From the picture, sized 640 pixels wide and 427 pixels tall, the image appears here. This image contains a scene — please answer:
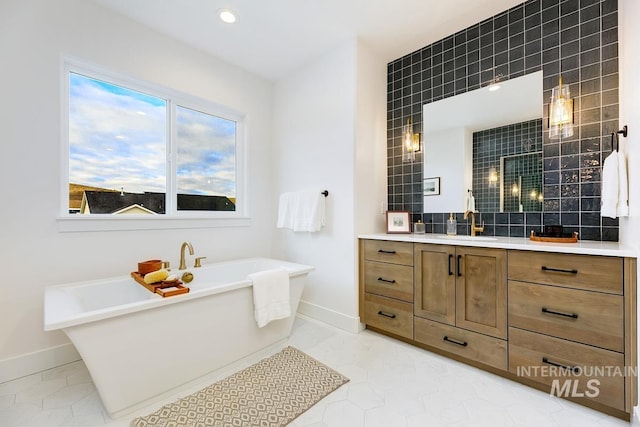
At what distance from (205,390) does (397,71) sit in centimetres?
329

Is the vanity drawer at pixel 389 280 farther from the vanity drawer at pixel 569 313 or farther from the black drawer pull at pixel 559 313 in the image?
the black drawer pull at pixel 559 313

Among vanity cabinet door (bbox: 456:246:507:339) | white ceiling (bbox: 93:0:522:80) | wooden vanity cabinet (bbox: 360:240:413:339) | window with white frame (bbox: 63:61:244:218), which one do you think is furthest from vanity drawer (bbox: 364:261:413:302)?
white ceiling (bbox: 93:0:522:80)

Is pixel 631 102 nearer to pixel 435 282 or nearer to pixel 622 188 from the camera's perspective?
pixel 622 188

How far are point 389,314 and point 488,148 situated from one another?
167 cm

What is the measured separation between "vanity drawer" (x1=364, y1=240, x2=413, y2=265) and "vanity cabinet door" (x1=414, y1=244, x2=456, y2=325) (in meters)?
0.07

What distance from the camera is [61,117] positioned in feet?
6.86

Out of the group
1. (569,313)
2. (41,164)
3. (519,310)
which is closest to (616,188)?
(569,313)

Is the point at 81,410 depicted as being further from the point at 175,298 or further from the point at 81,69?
the point at 81,69

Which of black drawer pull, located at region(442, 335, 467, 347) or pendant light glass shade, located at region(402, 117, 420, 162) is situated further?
pendant light glass shade, located at region(402, 117, 420, 162)

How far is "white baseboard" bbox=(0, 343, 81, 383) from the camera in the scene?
184 centimetres

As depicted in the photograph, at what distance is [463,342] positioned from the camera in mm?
1992

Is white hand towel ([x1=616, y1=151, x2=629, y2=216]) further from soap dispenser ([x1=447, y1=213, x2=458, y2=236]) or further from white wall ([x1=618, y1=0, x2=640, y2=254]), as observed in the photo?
soap dispenser ([x1=447, y1=213, x2=458, y2=236])

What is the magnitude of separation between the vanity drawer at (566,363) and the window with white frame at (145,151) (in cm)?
282

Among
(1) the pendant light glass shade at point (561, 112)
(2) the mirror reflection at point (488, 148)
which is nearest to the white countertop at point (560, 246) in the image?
(2) the mirror reflection at point (488, 148)
